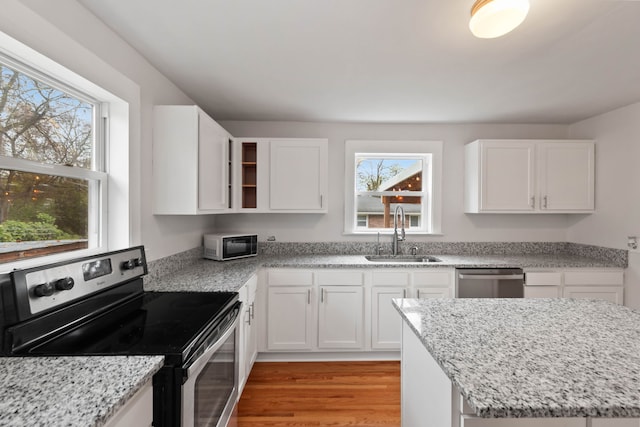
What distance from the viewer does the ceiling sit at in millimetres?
1468

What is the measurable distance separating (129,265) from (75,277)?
1.18 ft

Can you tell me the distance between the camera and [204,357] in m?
1.26

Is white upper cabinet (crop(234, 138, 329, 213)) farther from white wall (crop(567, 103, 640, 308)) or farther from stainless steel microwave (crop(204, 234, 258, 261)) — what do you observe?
white wall (crop(567, 103, 640, 308))

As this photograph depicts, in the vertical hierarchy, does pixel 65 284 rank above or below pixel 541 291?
above

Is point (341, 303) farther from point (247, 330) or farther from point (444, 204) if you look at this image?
point (444, 204)

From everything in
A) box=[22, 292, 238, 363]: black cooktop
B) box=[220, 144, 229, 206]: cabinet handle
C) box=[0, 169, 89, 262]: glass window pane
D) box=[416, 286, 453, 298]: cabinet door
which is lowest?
box=[416, 286, 453, 298]: cabinet door

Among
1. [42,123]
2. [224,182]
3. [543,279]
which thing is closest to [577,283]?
[543,279]

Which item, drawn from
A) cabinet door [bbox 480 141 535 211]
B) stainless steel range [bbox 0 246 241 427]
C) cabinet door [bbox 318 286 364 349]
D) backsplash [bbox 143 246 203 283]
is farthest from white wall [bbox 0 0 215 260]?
cabinet door [bbox 480 141 535 211]

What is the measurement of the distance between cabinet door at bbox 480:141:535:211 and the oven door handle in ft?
8.92

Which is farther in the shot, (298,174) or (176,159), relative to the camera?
(298,174)

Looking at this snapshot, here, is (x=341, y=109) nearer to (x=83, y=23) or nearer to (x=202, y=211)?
(x=202, y=211)

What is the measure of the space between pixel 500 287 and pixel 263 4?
9.38ft

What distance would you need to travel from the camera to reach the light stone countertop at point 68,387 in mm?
715

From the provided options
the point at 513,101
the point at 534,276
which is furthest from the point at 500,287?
the point at 513,101
